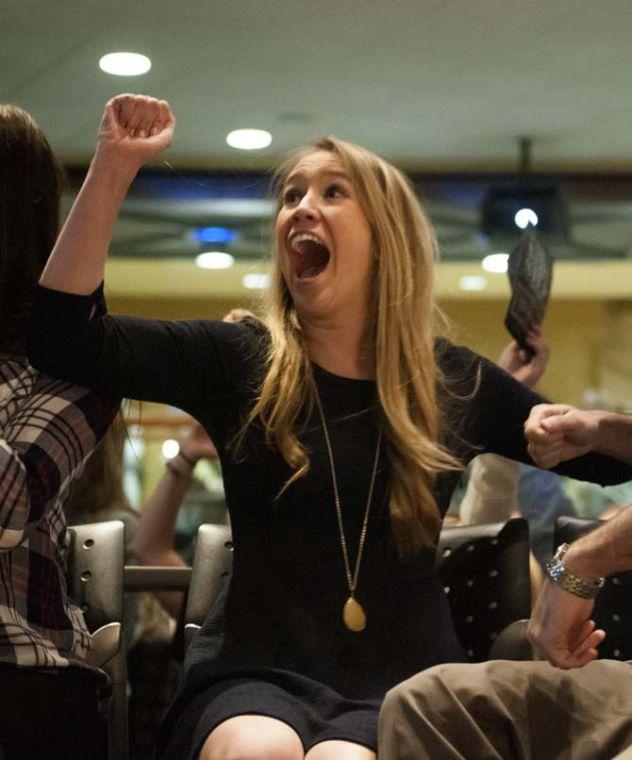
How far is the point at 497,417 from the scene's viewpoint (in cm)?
215

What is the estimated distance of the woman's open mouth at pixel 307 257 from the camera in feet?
6.97

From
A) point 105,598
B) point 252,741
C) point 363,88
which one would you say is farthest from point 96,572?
point 363,88

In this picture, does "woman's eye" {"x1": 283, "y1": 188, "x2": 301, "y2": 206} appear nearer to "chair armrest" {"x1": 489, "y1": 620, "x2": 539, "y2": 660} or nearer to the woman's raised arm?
the woman's raised arm

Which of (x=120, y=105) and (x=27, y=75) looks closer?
(x=120, y=105)

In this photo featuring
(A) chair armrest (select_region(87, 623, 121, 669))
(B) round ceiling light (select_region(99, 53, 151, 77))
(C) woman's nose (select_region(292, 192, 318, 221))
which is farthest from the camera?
(B) round ceiling light (select_region(99, 53, 151, 77))

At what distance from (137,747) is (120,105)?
48.2 inches

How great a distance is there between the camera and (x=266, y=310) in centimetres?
217

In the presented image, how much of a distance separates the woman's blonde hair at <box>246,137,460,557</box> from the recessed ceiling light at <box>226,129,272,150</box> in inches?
126

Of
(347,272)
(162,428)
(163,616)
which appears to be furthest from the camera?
(162,428)

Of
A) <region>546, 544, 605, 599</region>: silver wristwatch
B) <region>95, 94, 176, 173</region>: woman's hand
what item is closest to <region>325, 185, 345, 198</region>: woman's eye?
<region>95, 94, 176, 173</region>: woman's hand

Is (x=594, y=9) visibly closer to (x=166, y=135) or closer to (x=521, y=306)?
(x=521, y=306)

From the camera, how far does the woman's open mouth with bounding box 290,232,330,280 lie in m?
2.12

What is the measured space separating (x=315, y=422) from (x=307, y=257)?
11.4 inches

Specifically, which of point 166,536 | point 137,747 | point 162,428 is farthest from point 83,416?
point 162,428
